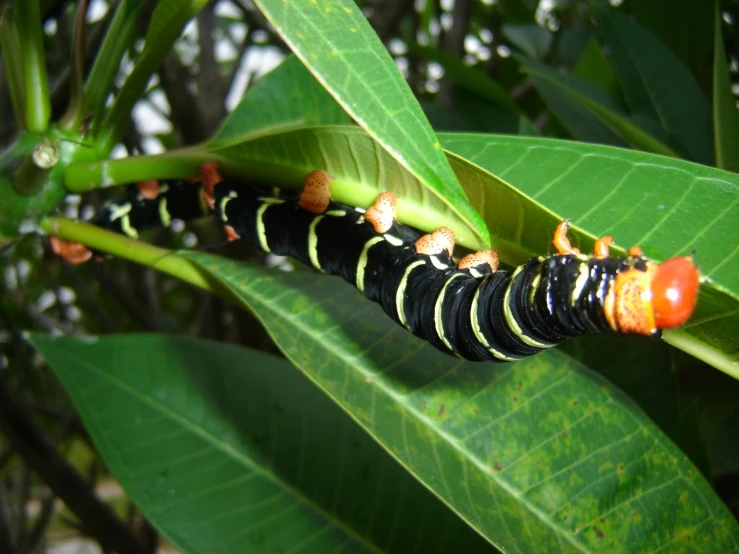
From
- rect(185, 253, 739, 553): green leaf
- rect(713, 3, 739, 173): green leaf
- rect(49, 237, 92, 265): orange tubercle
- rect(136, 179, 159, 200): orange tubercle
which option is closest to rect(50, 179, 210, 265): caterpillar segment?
rect(136, 179, 159, 200): orange tubercle

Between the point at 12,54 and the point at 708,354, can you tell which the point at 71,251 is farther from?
the point at 708,354

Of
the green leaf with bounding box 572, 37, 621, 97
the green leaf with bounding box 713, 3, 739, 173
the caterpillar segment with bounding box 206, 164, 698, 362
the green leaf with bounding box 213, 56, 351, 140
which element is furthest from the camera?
the green leaf with bounding box 572, 37, 621, 97

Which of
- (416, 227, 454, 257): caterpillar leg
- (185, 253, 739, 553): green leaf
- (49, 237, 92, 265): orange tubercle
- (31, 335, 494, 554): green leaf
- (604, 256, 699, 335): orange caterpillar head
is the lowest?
(31, 335, 494, 554): green leaf

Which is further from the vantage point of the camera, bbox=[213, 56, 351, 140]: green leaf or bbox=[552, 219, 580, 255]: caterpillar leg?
bbox=[213, 56, 351, 140]: green leaf

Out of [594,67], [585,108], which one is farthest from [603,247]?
[594,67]

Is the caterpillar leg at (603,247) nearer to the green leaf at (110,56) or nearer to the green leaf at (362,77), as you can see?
the green leaf at (362,77)

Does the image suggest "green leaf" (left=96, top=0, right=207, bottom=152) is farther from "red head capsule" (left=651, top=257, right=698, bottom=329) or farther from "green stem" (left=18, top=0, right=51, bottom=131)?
"red head capsule" (left=651, top=257, right=698, bottom=329)
